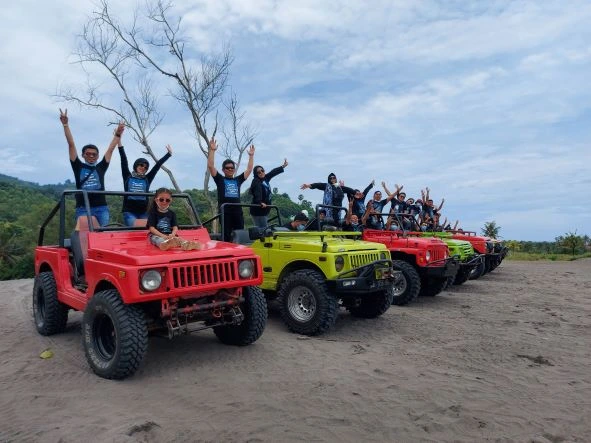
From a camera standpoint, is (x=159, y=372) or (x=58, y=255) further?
(x=58, y=255)

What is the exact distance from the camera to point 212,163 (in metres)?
7.18

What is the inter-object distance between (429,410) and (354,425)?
2.28 ft

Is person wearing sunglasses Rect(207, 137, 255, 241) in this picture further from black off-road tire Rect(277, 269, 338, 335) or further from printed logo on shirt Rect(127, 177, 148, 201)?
black off-road tire Rect(277, 269, 338, 335)

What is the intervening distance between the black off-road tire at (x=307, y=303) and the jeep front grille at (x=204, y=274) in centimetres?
157

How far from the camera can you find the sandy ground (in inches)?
136

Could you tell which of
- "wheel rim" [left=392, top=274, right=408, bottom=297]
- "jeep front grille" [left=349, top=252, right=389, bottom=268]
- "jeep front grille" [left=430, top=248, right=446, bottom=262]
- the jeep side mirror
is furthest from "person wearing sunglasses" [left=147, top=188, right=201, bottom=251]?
"jeep front grille" [left=430, top=248, right=446, bottom=262]

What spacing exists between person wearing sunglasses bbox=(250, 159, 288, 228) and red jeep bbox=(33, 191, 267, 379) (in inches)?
88.5

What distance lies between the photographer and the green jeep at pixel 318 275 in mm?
6020

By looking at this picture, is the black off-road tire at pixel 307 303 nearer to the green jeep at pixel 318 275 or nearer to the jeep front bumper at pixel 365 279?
the green jeep at pixel 318 275

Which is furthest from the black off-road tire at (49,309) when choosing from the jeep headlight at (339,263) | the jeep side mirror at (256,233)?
the jeep headlight at (339,263)

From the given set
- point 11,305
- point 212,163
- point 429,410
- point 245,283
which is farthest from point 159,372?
point 11,305

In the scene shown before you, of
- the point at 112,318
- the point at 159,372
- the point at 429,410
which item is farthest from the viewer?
the point at 159,372

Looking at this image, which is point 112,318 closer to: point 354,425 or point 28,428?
point 28,428

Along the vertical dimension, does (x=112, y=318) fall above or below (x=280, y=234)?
below
